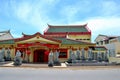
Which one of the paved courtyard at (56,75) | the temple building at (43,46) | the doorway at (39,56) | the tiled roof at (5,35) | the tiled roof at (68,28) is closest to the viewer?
the paved courtyard at (56,75)

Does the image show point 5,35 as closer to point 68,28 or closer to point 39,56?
point 68,28

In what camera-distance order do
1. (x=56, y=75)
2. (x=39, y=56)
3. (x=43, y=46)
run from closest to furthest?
(x=56, y=75) → (x=43, y=46) → (x=39, y=56)

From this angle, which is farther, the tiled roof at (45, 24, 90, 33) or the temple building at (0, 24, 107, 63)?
the tiled roof at (45, 24, 90, 33)

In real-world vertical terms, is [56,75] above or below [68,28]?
below

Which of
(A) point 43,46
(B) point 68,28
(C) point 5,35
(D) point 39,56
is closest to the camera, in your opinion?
(A) point 43,46

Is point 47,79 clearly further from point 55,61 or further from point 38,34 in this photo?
point 38,34

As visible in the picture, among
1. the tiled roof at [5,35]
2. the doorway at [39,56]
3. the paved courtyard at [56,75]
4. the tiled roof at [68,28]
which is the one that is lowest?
the paved courtyard at [56,75]

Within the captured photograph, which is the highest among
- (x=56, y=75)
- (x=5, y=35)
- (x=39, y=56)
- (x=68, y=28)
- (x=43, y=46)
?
(x=68, y=28)

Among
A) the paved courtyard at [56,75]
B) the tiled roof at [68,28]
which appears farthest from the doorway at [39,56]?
the paved courtyard at [56,75]

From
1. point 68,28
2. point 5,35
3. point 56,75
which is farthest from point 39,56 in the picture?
point 56,75

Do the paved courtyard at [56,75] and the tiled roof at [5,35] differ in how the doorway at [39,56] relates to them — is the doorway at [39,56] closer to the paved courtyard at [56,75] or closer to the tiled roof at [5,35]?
the tiled roof at [5,35]

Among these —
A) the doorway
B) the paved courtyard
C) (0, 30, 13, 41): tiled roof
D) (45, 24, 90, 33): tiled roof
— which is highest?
(45, 24, 90, 33): tiled roof

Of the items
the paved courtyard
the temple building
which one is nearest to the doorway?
the temple building

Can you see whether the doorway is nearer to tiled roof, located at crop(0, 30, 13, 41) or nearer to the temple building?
the temple building
